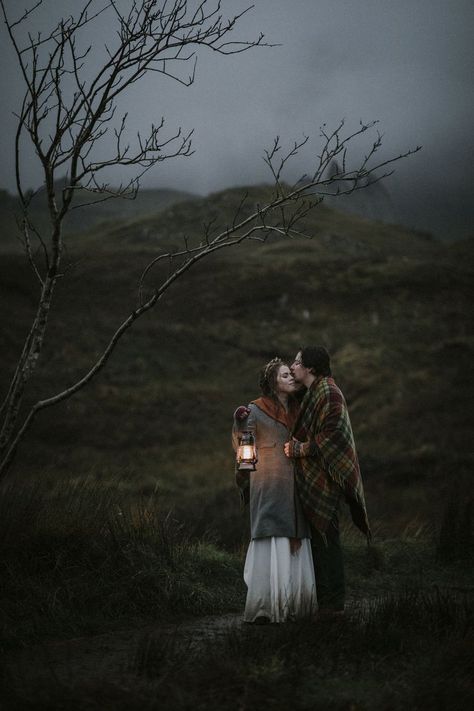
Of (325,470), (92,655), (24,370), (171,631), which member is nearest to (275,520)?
(325,470)

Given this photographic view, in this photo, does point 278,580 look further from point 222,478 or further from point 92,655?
point 222,478

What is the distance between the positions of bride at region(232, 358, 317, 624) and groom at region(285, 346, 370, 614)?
9 cm

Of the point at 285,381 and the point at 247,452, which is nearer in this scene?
the point at 247,452

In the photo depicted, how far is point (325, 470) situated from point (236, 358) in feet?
84.2

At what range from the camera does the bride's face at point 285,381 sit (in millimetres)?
4879

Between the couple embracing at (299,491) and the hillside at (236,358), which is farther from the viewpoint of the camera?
the hillside at (236,358)

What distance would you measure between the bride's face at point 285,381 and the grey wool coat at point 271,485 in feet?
0.79

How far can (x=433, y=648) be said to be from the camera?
3564 millimetres

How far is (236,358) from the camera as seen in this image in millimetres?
30281

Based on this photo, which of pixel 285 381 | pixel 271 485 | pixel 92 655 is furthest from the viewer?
pixel 285 381

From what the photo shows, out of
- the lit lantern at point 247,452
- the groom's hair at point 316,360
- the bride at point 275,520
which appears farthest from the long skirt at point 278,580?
the groom's hair at point 316,360

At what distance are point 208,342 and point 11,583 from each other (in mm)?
27581

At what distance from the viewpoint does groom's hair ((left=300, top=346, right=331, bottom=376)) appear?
481cm

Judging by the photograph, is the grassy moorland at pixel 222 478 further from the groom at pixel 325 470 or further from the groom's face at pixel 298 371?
the groom's face at pixel 298 371
